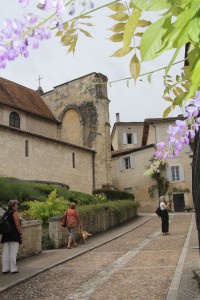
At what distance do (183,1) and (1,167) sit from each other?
23.0 m

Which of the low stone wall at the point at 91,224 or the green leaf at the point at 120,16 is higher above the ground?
the green leaf at the point at 120,16

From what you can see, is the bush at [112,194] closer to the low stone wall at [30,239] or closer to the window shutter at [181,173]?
the window shutter at [181,173]

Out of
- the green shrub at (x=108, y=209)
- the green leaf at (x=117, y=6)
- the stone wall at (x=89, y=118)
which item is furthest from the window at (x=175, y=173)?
the green leaf at (x=117, y=6)

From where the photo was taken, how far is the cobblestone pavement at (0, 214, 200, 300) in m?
6.34

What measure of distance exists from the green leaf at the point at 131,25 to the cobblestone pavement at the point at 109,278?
539 centimetres

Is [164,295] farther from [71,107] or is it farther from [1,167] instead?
[71,107]

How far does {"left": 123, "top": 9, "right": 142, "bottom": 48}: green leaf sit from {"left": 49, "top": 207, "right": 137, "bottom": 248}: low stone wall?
501 inches

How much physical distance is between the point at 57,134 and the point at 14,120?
6721 millimetres

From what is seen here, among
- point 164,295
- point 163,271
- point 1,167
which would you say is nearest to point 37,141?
point 1,167

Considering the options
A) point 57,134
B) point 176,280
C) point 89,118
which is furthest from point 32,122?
point 176,280

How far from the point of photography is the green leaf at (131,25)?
44.6 inches

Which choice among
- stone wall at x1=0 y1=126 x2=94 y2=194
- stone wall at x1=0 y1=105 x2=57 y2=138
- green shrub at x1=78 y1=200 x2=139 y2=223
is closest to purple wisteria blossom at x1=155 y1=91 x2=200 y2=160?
green shrub at x1=78 y1=200 x2=139 y2=223

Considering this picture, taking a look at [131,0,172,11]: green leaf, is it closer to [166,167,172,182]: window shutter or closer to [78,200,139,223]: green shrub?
[78,200,139,223]: green shrub

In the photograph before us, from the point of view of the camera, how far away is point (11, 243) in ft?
29.5
